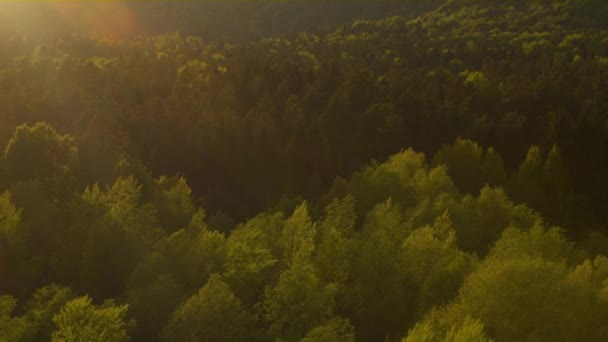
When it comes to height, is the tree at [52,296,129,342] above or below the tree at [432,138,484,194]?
above

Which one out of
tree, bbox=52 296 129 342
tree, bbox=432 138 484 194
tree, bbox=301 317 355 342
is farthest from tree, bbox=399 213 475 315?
tree, bbox=432 138 484 194

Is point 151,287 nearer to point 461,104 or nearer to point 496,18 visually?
point 461,104

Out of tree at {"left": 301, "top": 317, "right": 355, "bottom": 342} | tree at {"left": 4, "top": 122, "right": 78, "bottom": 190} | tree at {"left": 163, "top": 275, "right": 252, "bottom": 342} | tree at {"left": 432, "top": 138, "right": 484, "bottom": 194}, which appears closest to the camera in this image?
tree at {"left": 301, "top": 317, "right": 355, "bottom": 342}

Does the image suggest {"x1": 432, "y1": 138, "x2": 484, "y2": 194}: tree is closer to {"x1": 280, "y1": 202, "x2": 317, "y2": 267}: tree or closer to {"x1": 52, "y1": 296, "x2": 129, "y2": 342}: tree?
{"x1": 280, "y1": 202, "x2": 317, "y2": 267}: tree

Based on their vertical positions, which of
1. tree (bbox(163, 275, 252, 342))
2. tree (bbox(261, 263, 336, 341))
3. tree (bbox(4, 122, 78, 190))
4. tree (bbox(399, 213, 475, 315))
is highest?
tree (bbox(4, 122, 78, 190))

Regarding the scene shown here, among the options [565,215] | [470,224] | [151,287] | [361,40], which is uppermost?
[361,40]

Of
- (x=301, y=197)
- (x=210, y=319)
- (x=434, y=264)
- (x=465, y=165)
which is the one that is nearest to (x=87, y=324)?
(x=210, y=319)

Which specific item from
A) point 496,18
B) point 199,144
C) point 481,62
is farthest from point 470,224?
point 496,18
